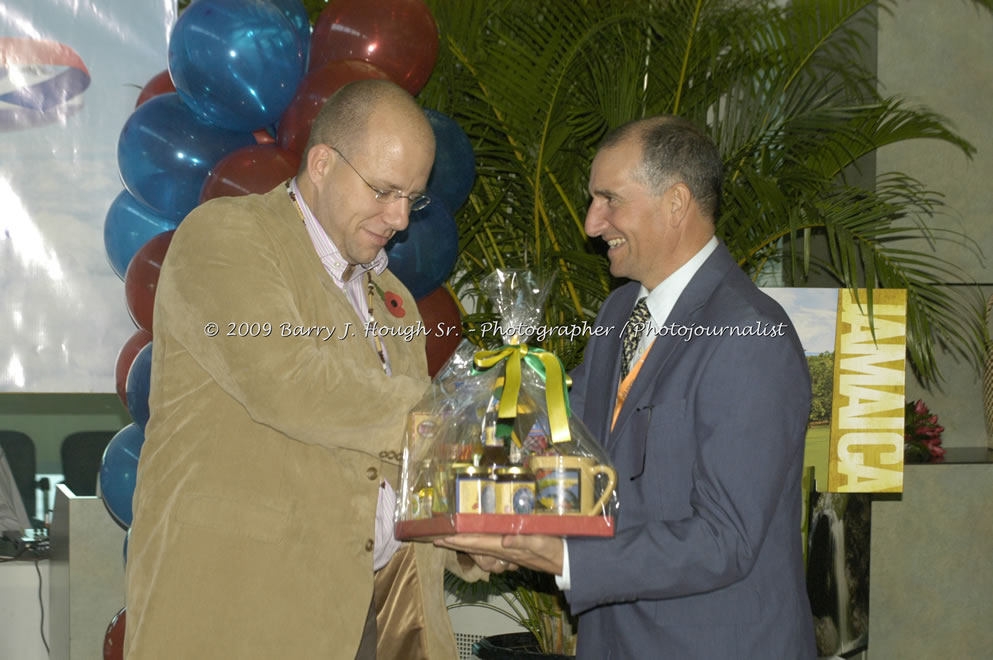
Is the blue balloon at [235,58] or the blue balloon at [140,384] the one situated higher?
the blue balloon at [235,58]

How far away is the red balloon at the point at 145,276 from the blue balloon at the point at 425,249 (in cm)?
75

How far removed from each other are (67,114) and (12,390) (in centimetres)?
107

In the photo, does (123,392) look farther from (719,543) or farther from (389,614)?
(719,543)

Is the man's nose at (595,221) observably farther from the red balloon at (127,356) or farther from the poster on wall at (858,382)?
the red balloon at (127,356)

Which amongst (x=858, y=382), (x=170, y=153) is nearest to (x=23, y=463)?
(x=170, y=153)

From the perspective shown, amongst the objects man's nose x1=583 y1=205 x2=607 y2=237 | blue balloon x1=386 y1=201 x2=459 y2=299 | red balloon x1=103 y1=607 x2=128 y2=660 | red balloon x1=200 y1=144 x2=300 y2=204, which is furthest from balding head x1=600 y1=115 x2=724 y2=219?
red balloon x1=103 y1=607 x2=128 y2=660

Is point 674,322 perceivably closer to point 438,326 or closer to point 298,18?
point 438,326

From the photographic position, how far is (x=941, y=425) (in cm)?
509

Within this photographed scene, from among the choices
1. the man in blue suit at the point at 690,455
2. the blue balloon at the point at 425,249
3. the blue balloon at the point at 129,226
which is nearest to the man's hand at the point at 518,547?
the man in blue suit at the point at 690,455

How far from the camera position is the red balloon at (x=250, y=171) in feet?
9.71

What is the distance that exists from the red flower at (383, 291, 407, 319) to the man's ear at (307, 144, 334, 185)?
38cm

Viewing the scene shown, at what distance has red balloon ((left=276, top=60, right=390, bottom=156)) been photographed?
3.02 meters

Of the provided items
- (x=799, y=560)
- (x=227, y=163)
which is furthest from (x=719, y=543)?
(x=227, y=163)

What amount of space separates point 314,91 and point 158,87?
921mm
